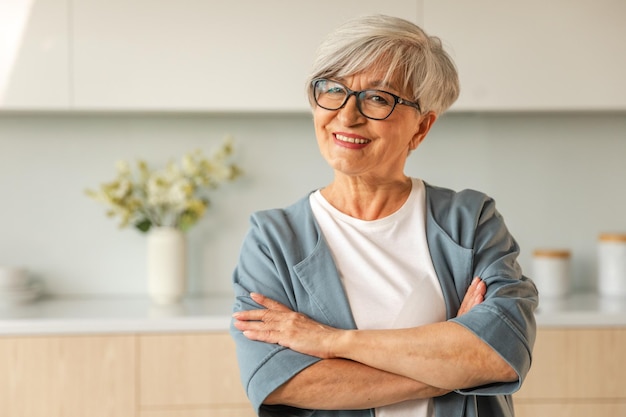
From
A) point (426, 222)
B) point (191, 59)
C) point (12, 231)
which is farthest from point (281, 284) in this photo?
point (12, 231)

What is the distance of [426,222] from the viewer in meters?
1.52

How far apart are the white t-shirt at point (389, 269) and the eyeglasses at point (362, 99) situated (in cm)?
20

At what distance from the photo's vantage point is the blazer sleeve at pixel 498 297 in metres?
1.36

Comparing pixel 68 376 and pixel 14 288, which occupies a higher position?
pixel 14 288

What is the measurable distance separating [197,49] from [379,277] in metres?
1.51

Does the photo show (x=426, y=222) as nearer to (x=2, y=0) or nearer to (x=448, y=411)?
(x=448, y=411)

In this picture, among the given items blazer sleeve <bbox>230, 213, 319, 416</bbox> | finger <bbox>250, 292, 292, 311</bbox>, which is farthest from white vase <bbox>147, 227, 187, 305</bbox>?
finger <bbox>250, 292, 292, 311</bbox>

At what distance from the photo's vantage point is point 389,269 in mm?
1456

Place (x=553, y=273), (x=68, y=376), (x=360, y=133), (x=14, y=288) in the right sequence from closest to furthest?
(x=360, y=133)
(x=68, y=376)
(x=14, y=288)
(x=553, y=273)

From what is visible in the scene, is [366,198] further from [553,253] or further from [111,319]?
[553,253]

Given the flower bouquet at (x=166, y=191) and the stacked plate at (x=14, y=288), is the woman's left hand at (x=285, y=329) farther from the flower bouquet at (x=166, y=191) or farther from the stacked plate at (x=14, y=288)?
the stacked plate at (x=14, y=288)

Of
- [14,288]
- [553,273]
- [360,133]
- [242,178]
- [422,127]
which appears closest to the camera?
[360,133]

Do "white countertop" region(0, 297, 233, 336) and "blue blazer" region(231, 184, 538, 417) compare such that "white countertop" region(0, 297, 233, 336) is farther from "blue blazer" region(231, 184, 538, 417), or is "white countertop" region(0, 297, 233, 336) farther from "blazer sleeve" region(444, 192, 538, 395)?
"blazer sleeve" region(444, 192, 538, 395)

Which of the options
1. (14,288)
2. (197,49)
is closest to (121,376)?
(14,288)
